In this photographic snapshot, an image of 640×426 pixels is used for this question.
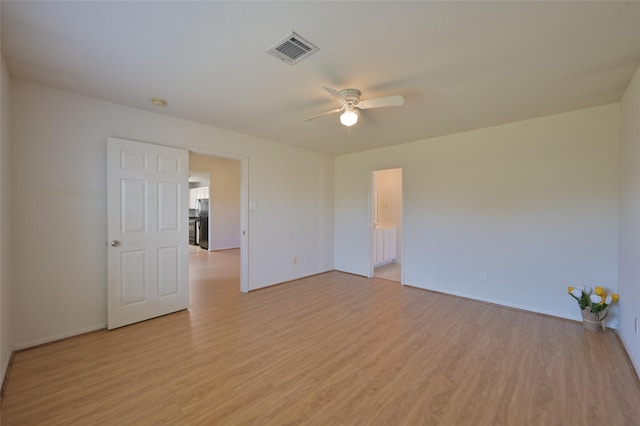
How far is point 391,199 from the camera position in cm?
683

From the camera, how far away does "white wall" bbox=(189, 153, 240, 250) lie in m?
8.07

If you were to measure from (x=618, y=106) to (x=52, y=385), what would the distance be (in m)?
5.84

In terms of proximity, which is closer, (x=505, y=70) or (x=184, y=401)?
(x=184, y=401)

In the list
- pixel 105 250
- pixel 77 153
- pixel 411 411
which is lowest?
pixel 411 411

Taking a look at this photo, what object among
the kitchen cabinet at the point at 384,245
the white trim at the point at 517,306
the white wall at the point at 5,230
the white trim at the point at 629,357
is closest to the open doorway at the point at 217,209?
the kitchen cabinet at the point at 384,245

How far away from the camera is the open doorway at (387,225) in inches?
Answer: 224

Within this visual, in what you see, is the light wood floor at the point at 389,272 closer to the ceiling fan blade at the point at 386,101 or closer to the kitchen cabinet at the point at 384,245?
the kitchen cabinet at the point at 384,245

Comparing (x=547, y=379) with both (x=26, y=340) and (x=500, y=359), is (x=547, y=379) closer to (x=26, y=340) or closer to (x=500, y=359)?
(x=500, y=359)

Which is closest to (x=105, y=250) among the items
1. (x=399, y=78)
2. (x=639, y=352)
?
(x=399, y=78)

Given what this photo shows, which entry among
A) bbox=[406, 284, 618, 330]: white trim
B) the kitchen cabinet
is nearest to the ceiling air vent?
bbox=[406, 284, 618, 330]: white trim

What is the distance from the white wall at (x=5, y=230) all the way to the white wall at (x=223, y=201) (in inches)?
218

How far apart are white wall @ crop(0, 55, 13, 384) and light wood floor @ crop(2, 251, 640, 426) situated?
213mm

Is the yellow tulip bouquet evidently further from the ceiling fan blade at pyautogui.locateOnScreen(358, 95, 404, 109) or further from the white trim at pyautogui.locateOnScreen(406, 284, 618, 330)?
the ceiling fan blade at pyautogui.locateOnScreen(358, 95, 404, 109)

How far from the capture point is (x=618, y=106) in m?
2.87
